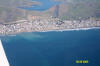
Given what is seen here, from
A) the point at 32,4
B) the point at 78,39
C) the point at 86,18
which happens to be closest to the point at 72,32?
the point at 78,39

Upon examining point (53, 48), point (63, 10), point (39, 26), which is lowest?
point (53, 48)

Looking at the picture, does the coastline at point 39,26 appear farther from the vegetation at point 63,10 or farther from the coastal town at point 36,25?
the vegetation at point 63,10

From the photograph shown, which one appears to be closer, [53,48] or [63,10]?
[53,48]

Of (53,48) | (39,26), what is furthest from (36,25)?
(53,48)

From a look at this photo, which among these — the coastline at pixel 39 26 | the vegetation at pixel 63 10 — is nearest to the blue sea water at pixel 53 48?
the coastline at pixel 39 26

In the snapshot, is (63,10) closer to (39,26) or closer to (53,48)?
(39,26)

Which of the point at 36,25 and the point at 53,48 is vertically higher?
the point at 36,25

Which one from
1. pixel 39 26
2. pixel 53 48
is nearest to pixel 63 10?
pixel 39 26

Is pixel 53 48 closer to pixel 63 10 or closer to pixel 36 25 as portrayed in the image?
pixel 36 25

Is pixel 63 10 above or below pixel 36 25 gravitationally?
above

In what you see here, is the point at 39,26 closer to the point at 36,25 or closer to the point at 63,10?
the point at 36,25
